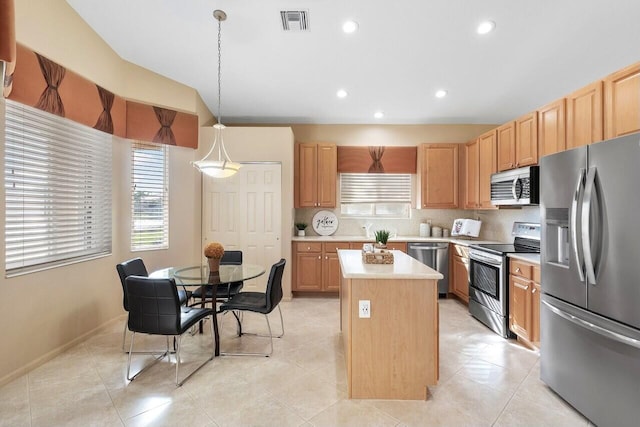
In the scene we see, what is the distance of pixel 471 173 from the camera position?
14.6 feet

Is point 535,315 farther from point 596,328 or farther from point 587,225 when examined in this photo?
point 587,225

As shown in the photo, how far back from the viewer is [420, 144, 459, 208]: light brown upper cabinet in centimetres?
467

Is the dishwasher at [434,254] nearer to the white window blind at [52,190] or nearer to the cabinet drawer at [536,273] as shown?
the cabinet drawer at [536,273]

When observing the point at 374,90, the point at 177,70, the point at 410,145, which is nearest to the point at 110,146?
the point at 177,70

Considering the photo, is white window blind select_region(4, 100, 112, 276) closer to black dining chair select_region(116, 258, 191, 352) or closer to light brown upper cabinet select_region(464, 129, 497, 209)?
black dining chair select_region(116, 258, 191, 352)

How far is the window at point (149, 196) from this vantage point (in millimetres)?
3623

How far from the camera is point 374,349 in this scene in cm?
202

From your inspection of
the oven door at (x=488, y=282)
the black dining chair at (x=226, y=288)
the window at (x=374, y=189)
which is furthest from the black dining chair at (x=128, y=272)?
the oven door at (x=488, y=282)

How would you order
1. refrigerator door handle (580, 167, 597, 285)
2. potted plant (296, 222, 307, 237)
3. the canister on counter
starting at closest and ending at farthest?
refrigerator door handle (580, 167, 597, 285), potted plant (296, 222, 307, 237), the canister on counter

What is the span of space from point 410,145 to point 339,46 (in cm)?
250

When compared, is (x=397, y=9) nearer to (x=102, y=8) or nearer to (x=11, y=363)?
(x=102, y=8)

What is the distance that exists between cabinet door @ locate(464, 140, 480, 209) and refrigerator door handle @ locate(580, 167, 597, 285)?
8.28ft

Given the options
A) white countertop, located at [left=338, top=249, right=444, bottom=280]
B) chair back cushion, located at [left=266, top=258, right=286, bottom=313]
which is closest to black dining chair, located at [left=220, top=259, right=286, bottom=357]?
chair back cushion, located at [left=266, top=258, right=286, bottom=313]

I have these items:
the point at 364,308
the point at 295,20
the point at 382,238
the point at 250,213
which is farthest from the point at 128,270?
the point at 295,20
